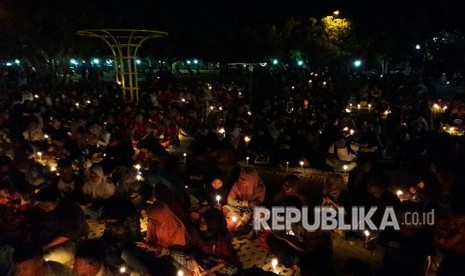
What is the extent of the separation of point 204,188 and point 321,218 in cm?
226

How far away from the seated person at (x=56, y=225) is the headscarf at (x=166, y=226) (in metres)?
1.18

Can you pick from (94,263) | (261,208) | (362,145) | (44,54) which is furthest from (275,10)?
(94,263)

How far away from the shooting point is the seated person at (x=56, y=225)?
6309 millimetres

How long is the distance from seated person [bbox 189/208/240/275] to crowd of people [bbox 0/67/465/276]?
17 millimetres

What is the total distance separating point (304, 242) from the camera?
6371mm

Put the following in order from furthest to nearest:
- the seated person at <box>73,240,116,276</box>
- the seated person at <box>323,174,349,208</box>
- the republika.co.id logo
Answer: the seated person at <box>323,174,349,208</box> → the republika.co.id logo → the seated person at <box>73,240,116,276</box>

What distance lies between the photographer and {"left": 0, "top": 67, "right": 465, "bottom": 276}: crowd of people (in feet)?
18.4

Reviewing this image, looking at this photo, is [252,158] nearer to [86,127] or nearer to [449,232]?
[86,127]

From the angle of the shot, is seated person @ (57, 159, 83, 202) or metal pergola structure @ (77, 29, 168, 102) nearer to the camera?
seated person @ (57, 159, 83, 202)

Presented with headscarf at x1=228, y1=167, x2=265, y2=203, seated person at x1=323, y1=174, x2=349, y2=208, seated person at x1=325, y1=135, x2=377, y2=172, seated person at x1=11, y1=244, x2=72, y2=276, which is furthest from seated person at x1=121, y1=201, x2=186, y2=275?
seated person at x1=325, y1=135, x2=377, y2=172

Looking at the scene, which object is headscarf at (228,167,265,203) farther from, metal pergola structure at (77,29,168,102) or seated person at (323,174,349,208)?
metal pergola structure at (77,29,168,102)

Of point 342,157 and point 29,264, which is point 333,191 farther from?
point 29,264

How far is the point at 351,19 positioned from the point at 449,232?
102ft

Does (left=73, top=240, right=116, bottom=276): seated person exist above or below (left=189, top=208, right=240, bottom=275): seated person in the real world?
above
